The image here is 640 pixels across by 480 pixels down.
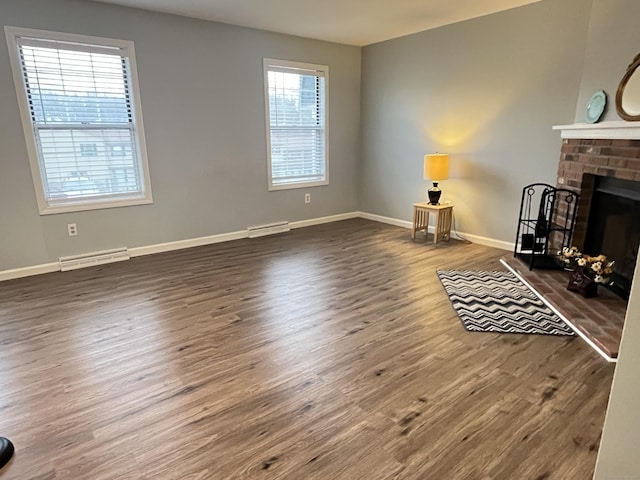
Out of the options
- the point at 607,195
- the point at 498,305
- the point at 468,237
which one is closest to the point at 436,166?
the point at 468,237

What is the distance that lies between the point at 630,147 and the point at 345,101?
3863 millimetres

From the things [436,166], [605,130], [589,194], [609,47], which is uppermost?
[609,47]

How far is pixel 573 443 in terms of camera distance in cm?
170

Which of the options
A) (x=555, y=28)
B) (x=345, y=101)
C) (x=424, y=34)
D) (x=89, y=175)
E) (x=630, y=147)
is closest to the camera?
(x=630, y=147)

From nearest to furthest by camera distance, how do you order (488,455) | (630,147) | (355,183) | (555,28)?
1. (488,455)
2. (630,147)
3. (555,28)
4. (355,183)

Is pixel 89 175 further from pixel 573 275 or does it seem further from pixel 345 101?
pixel 573 275

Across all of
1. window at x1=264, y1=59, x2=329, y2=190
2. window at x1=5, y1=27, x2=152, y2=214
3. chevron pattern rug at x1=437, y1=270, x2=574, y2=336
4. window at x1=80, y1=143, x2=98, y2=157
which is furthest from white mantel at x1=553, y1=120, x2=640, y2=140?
window at x1=80, y1=143, x2=98, y2=157

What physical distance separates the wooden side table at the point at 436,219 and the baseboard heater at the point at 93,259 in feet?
11.4

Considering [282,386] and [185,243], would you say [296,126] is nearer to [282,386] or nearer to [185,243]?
[185,243]

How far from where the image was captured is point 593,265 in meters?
2.85

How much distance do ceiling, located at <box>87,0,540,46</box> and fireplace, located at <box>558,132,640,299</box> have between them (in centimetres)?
177

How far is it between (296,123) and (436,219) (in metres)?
2.35

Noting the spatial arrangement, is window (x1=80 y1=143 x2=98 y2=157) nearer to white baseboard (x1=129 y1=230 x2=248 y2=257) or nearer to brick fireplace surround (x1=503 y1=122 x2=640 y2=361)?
white baseboard (x1=129 y1=230 x2=248 y2=257)

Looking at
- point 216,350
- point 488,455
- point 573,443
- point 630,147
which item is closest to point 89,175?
point 216,350
